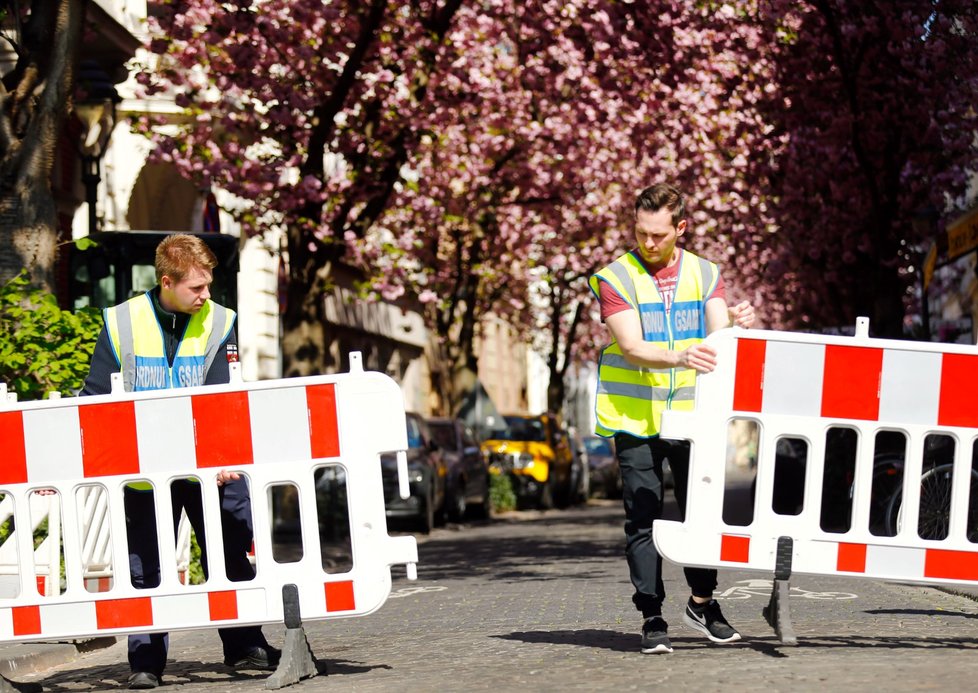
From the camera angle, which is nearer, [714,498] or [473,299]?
[714,498]

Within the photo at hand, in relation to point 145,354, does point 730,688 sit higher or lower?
lower

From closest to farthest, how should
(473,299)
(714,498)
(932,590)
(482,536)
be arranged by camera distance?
(714,498) → (932,590) → (482,536) → (473,299)

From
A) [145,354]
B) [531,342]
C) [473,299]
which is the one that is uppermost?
[145,354]

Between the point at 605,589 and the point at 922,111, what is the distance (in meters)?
12.4

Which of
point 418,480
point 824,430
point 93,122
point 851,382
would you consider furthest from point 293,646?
point 418,480

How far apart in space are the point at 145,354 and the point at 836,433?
3.18 metres

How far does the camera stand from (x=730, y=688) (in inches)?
242

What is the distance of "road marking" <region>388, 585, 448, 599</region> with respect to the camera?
1261 cm

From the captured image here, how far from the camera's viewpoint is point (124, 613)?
7285 mm

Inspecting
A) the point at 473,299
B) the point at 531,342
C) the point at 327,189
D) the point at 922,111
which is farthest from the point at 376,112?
the point at 531,342

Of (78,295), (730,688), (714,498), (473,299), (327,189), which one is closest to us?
(730,688)

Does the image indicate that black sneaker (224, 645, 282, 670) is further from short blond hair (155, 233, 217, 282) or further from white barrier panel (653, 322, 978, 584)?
white barrier panel (653, 322, 978, 584)

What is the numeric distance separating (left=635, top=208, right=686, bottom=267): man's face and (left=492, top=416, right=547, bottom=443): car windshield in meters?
24.9

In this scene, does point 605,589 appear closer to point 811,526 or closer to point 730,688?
point 811,526
